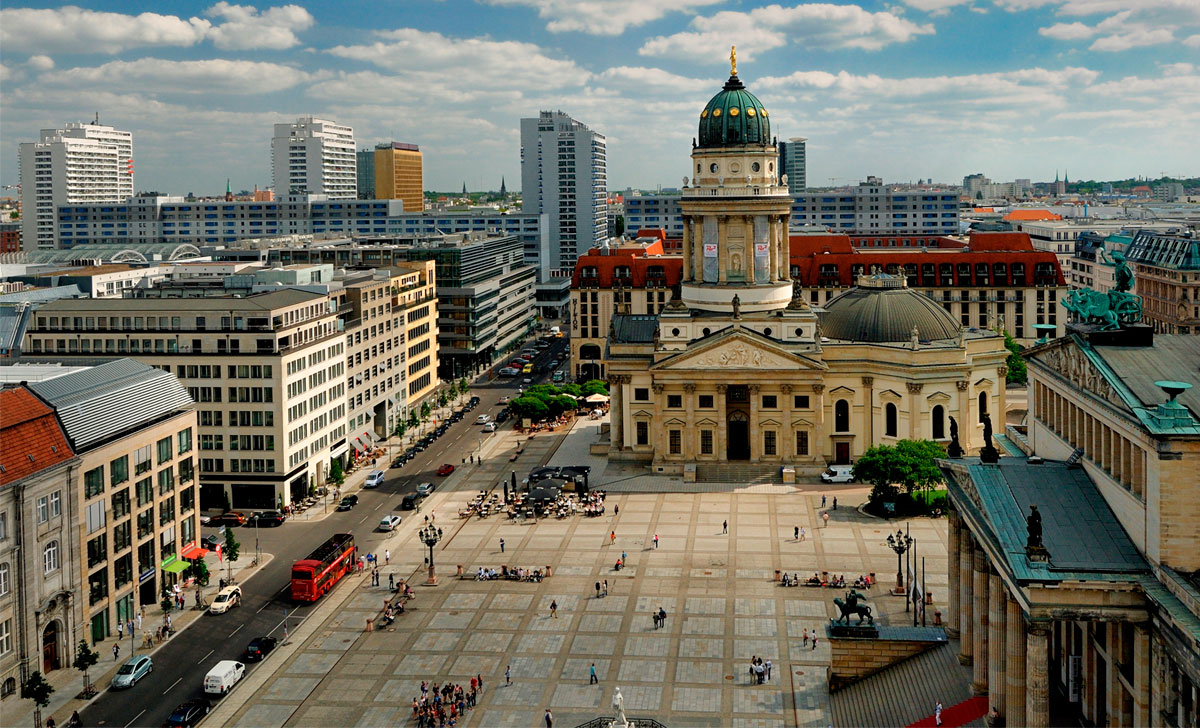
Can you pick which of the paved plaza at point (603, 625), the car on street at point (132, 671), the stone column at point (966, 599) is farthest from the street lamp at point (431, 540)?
the stone column at point (966, 599)

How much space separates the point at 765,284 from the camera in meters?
148

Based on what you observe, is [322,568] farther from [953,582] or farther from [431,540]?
A: [953,582]

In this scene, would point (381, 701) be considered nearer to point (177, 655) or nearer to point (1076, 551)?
point (177, 655)

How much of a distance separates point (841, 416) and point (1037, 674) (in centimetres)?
8934

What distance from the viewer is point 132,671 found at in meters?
79.1

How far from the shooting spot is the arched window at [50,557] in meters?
78.6

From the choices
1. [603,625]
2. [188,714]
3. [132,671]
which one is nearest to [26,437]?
[132,671]

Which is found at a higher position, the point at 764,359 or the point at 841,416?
the point at 764,359

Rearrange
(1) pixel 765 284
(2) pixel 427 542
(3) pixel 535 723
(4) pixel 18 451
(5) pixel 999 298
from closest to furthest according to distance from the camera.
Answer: (3) pixel 535 723, (4) pixel 18 451, (2) pixel 427 542, (1) pixel 765 284, (5) pixel 999 298

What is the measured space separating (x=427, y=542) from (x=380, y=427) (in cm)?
6336

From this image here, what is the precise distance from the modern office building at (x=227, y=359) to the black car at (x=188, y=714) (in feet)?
166

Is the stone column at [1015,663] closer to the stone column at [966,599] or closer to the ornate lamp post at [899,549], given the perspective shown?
the stone column at [966,599]

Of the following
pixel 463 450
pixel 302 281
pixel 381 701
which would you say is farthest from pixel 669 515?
pixel 302 281

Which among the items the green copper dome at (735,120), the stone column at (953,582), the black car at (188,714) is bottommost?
the black car at (188,714)
